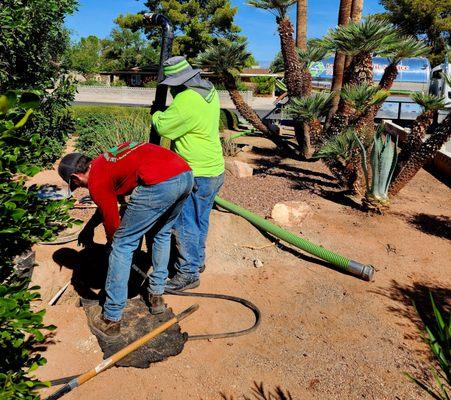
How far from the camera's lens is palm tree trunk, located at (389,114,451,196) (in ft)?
19.1

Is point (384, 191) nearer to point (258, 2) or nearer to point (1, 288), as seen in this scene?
point (258, 2)

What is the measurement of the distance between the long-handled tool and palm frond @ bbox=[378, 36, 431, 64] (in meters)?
5.03

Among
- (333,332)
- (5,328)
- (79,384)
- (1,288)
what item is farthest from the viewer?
(333,332)

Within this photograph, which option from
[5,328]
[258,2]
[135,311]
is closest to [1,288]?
[5,328]

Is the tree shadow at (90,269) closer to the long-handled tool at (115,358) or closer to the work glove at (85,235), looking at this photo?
the work glove at (85,235)

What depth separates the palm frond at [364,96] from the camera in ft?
20.5

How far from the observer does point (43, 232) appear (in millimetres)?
2164

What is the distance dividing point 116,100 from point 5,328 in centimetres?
3317

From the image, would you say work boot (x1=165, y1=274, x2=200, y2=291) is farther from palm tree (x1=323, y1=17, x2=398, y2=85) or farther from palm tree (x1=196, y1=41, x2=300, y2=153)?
palm tree (x1=196, y1=41, x2=300, y2=153)

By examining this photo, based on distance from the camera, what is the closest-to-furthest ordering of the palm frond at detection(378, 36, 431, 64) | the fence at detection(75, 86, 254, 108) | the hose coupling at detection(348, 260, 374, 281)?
the hose coupling at detection(348, 260, 374, 281)
the palm frond at detection(378, 36, 431, 64)
the fence at detection(75, 86, 254, 108)

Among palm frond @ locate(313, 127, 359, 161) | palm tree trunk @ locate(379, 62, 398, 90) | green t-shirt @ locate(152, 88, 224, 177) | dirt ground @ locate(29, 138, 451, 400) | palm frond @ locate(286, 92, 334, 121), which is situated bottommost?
dirt ground @ locate(29, 138, 451, 400)

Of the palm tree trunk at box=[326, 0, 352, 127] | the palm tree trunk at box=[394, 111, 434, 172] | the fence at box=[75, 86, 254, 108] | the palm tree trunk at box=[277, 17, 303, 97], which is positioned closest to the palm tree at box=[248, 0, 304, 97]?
the palm tree trunk at box=[277, 17, 303, 97]

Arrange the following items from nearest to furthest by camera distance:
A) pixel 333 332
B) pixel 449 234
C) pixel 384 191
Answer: pixel 333 332 < pixel 449 234 < pixel 384 191

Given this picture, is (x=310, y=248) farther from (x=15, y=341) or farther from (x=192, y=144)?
(x=15, y=341)
